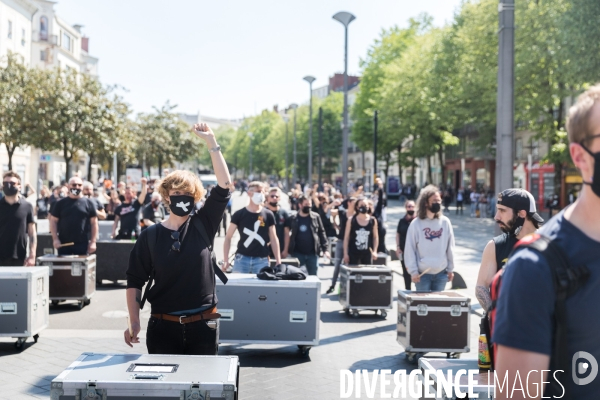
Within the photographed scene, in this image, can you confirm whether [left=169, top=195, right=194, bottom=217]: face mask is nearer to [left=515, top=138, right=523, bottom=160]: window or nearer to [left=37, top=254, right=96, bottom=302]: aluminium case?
[left=37, top=254, right=96, bottom=302]: aluminium case

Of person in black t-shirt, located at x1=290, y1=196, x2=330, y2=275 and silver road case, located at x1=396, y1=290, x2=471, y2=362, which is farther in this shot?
person in black t-shirt, located at x1=290, y1=196, x2=330, y2=275

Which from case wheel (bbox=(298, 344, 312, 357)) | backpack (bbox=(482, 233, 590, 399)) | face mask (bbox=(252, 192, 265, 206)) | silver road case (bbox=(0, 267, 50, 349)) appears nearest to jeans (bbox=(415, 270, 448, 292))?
case wheel (bbox=(298, 344, 312, 357))

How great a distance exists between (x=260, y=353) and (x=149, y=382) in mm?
5172

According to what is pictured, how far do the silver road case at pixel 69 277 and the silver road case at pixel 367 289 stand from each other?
12.5 feet

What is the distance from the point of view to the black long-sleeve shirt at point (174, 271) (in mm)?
4395

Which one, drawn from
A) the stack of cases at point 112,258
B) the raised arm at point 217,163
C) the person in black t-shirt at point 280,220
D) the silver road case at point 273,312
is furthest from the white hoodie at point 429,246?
the stack of cases at point 112,258

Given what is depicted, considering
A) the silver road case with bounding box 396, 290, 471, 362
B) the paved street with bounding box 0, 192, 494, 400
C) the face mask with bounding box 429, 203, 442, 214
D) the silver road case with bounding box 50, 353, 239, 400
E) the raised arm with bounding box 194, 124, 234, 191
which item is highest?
the raised arm with bounding box 194, 124, 234, 191

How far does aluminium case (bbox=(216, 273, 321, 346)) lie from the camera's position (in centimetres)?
829

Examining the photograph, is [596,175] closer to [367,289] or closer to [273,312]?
[273,312]

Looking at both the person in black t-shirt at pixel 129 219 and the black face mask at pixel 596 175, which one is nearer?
the black face mask at pixel 596 175

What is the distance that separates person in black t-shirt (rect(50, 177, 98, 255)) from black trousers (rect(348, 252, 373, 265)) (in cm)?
395

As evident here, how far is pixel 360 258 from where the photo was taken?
12.3 m

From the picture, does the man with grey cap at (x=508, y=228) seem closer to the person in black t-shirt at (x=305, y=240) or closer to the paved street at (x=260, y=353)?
the paved street at (x=260, y=353)

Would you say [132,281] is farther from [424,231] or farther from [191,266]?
[424,231]
